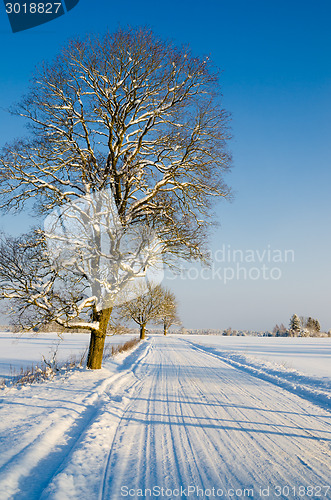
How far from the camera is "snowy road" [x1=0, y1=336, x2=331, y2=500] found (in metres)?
2.64

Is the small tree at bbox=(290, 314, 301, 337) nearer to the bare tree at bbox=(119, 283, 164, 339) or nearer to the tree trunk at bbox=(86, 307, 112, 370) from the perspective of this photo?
the bare tree at bbox=(119, 283, 164, 339)

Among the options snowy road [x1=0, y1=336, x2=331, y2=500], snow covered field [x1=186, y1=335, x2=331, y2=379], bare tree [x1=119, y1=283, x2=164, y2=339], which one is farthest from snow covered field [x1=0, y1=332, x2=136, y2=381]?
bare tree [x1=119, y1=283, x2=164, y2=339]

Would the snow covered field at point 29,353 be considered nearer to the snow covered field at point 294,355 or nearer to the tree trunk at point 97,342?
the tree trunk at point 97,342

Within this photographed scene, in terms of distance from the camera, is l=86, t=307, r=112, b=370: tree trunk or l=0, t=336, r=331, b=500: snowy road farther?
l=86, t=307, r=112, b=370: tree trunk

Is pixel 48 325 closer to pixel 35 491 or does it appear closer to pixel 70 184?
pixel 70 184

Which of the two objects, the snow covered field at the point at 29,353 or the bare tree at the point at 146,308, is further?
the bare tree at the point at 146,308

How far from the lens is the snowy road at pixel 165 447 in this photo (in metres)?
2.64

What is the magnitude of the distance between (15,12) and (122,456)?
917 centimetres

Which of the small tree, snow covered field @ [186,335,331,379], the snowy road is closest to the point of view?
the snowy road

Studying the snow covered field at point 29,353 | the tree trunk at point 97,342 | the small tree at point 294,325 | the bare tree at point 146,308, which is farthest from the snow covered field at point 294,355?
the small tree at point 294,325

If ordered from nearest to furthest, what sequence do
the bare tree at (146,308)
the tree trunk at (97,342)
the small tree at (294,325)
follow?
the tree trunk at (97,342) → the bare tree at (146,308) → the small tree at (294,325)

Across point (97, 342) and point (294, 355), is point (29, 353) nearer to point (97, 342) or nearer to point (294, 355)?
point (97, 342)

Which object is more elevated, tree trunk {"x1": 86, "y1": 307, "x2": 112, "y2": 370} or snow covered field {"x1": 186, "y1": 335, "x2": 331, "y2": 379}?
tree trunk {"x1": 86, "y1": 307, "x2": 112, "y2": 370}

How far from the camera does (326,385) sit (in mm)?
7391
